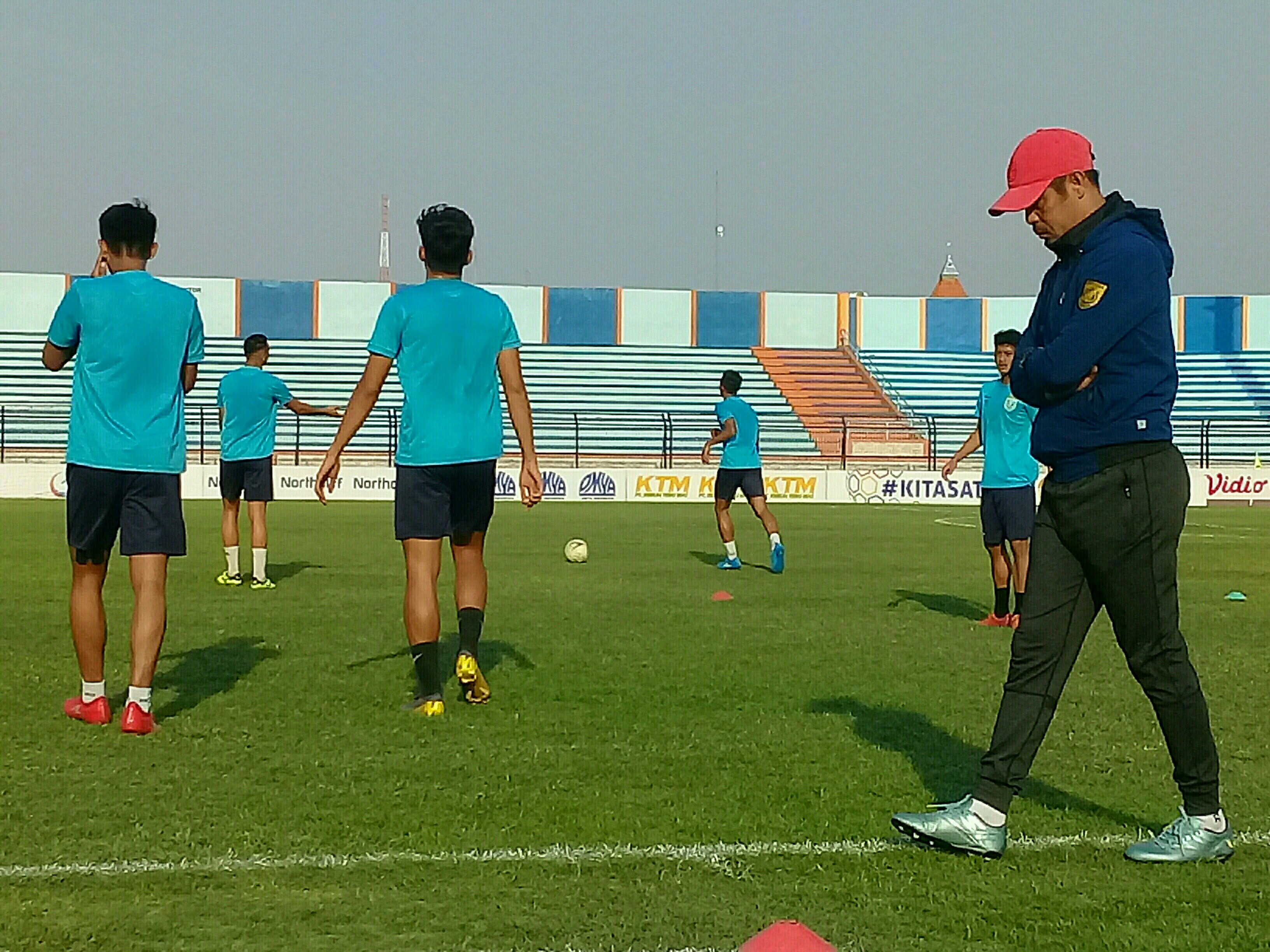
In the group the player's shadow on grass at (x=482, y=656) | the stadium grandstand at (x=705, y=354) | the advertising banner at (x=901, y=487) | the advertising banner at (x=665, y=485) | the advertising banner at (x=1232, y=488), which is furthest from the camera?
the stadium grandstand at (x=705, y=354)

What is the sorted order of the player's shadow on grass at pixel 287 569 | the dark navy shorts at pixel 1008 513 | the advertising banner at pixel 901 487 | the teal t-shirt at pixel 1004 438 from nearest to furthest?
the teal t-shirt at pixel 1004 438 < the dark navy shorts at pixel 1008 513 < the player's shadow on grass at pixel 287 569 < the advertising banner at pixel 901 487

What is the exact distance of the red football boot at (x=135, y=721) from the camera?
20.3ft

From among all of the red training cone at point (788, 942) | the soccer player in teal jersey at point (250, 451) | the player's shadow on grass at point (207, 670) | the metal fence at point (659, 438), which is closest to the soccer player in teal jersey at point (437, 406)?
the player's shadow on grass at point (207, 670)

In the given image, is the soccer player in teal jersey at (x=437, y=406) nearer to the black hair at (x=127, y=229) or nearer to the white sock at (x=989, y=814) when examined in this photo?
the black hair at (x=127, y=229)

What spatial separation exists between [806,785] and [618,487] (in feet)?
90.1

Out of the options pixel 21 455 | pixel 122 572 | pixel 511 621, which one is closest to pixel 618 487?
pixel 21 455

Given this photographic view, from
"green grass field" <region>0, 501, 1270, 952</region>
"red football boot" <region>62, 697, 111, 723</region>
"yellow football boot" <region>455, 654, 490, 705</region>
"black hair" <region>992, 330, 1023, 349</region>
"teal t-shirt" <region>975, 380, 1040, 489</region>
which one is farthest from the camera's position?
"teal t-shirt" <region>975, 380, 1040, 489</region>

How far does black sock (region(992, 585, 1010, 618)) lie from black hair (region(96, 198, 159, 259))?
657cm

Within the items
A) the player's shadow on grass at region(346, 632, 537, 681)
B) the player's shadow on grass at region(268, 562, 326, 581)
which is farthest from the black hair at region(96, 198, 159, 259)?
the player's shadow on grass at region(268, 562, 326, 581)

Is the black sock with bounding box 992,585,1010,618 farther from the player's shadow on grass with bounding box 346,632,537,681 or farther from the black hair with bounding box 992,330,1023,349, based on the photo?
the player's shadow on grass with bounding box 346,632,537,681

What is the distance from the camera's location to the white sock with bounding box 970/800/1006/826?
447 cm

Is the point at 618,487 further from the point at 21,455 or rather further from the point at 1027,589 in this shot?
the point at 1027,589

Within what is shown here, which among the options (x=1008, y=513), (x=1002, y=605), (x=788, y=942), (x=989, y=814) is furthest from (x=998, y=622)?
(x=788, y=942)

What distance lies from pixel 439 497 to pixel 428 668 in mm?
730
